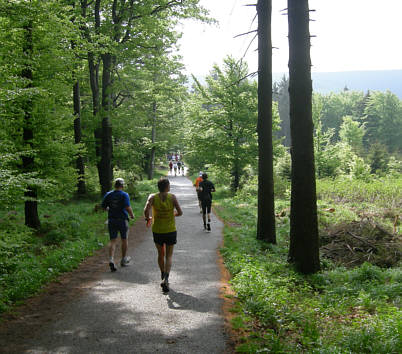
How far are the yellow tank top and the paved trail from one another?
1.13 m

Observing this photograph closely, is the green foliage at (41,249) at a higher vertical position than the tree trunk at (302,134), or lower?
lower

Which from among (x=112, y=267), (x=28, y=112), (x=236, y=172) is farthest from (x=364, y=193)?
(x=28, y=112)

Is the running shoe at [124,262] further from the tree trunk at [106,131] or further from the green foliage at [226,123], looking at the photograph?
the green foliage at [226,123]

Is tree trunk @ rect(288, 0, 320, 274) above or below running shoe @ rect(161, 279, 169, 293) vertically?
above

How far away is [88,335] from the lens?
4383 millimetres

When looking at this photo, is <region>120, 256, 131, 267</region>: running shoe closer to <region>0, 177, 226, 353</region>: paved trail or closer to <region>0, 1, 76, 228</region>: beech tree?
<region>0, 177, 226, 353</region>: paved trail

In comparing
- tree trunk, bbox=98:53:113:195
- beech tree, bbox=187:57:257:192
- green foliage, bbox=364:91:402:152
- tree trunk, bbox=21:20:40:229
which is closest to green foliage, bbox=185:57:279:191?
beech tree, bbox=187:57:257:192

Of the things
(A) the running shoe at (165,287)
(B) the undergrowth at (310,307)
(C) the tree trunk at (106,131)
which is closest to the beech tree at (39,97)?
(A) the running shoe at (165,287)

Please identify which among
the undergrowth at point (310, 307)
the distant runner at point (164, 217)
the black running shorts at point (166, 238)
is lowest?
the undergrowth at point (310, 307)

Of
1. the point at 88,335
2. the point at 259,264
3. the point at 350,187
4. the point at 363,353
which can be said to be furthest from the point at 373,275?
the point at 350,187

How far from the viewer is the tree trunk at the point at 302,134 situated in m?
7.00

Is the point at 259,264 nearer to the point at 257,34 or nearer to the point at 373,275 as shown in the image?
the point at 373,275

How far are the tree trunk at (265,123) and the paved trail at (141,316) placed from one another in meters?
2.91

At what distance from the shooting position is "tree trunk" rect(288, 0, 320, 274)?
7000 mm
